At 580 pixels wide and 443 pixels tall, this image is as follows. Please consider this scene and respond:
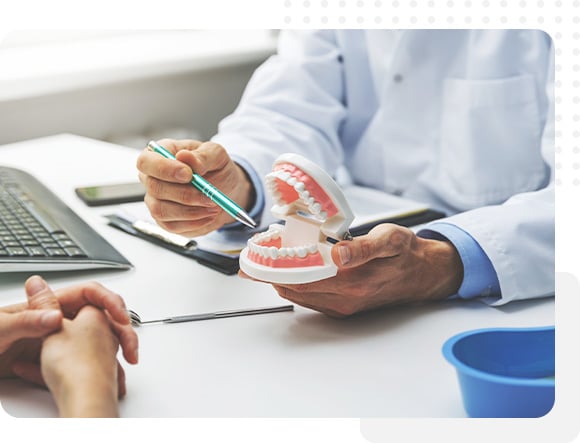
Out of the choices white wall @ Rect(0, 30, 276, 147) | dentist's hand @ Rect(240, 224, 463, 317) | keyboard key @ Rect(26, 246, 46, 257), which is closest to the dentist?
dentist's hand @ Rect(240, 224, 463, 317)

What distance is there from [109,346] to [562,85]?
37 centimetres

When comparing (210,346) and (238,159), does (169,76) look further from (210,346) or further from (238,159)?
Answer: (210,346)

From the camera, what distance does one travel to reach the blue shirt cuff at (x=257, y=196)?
0.88 m

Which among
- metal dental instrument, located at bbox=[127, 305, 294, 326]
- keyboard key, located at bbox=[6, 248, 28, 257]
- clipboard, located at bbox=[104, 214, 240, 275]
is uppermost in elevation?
keyboard key, located at bbox=[6, 248, 28, 257]

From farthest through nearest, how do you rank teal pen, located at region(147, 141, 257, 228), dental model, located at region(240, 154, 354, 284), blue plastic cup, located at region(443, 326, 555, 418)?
teal pen, located at region(147, 141, 257, 228) < dental model, located at region(240, 154, 354, 284) < blue plastic cup, located at region(443, 326, 555, 418)

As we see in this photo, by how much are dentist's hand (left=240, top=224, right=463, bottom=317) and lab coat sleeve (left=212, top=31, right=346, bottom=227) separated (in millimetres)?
382

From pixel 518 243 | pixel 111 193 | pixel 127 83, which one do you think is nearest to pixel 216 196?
pixel 518 243

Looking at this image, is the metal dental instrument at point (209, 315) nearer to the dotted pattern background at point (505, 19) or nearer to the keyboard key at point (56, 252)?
the keyboard key at point (56, 252)

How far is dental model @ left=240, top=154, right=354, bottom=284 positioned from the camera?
59 cm

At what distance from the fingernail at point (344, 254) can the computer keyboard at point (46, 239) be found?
10.7 inches

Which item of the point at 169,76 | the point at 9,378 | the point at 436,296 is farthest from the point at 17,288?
the point at 169,76

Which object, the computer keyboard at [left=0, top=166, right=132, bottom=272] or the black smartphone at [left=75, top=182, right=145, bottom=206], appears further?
the black smartphone at [left=75, top=182, right=145, bottom=206]

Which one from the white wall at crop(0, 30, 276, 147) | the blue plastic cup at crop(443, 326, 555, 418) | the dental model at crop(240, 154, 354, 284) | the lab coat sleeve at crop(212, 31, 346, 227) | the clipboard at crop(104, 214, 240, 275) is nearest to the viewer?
the blue plastic cup at crop(443, 326, 555, 418)

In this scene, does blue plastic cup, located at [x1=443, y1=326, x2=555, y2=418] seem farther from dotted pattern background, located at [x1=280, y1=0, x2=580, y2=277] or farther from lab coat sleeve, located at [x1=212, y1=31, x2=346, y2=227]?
lab coat sleeve, located at [x1=212, y1=31, x2=346, y2=227]
